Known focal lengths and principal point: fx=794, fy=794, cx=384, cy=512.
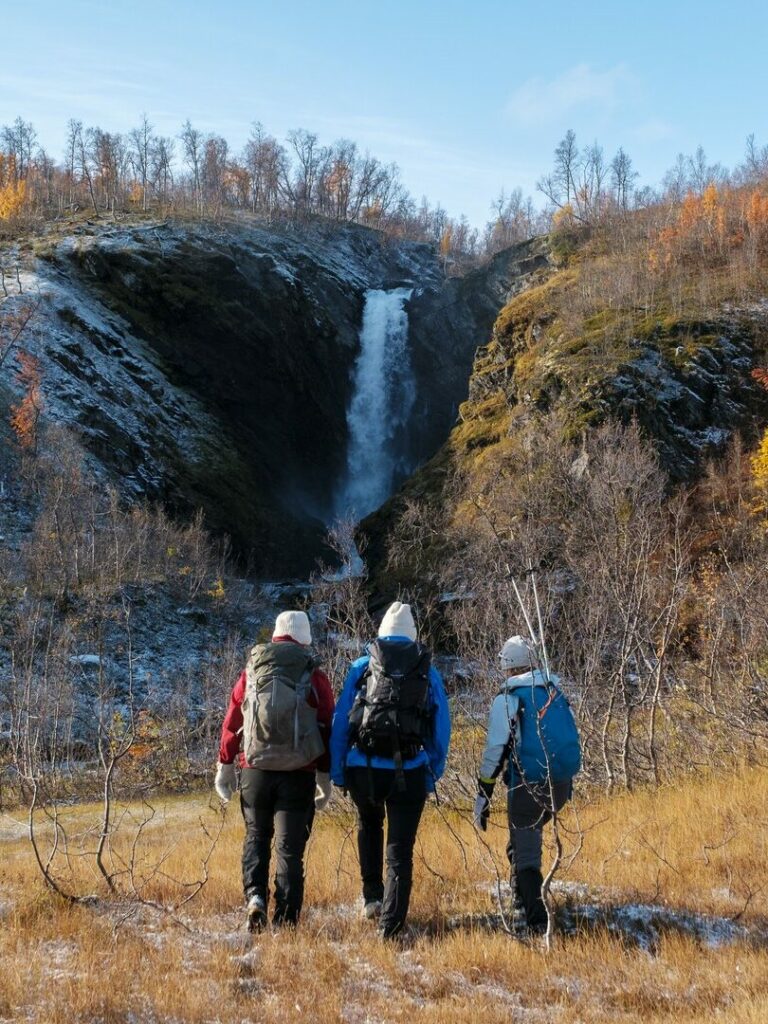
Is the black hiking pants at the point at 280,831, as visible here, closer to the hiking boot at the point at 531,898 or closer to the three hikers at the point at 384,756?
the three hikers at the point at 384,756

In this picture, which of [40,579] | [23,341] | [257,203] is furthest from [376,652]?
[257,203]

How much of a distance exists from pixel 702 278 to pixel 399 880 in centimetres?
4440

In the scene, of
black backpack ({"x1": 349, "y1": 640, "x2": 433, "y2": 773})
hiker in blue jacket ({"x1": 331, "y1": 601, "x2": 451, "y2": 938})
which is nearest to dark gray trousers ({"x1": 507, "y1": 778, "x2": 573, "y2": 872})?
hiker in blue jacket ({"x1": 331, "y1": 601, "x2": 451, "y2": 938})

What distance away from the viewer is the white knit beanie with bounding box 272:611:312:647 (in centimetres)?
492

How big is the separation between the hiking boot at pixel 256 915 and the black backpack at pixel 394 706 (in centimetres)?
112

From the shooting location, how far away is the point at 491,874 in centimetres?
579

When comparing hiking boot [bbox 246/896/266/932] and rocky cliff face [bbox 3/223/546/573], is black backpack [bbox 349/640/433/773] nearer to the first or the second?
hiking boot [bbox 246/896/266/932]

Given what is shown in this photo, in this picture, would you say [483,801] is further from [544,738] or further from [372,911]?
[372,911]

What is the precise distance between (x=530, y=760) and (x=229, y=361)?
156 feet

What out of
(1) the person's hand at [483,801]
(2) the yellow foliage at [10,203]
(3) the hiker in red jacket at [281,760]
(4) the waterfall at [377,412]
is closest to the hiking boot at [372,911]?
(3) the hiker in red jacket at [281,760]

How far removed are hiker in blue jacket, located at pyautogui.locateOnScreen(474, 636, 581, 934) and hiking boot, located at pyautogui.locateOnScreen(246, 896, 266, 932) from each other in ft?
4.59

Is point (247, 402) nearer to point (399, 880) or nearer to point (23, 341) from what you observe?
point (23, 341)

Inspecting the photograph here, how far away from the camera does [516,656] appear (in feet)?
15.7

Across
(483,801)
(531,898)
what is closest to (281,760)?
(483,801)
